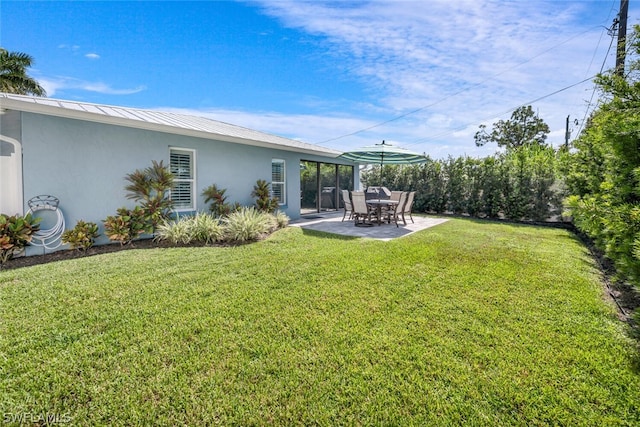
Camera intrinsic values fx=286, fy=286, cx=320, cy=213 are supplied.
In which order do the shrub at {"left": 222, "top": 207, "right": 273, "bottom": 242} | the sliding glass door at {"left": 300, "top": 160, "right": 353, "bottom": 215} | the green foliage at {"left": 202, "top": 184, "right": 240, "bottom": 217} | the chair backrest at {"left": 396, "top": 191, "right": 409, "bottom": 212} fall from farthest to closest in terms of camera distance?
the sliding glass door at {"left": 300, "top": 160, "right": 353, "bottom": 215} → the chair backrest at {"left": 396, "top": 191, "right": 409, "bottom": 212} → the green foliage at {"left": 202, "top": 184, "right": 240, "bottom": 217} → the shrub at {"left": 222, "top": 207, "right": 273, "bottom": 242}

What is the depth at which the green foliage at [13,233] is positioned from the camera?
5.54 meters

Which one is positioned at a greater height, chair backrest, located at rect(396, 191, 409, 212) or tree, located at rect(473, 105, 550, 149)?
tree, located at rect(473, 105, 550, 149)

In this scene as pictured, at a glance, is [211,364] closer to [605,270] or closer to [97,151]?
[97,151]

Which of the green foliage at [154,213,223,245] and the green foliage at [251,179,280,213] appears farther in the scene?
the green foliage at [251,179,280,213]

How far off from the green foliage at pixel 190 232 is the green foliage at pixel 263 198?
2.86 metres

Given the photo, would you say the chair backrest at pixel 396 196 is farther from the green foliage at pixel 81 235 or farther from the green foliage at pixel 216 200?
the green foliage at pixel 81 235

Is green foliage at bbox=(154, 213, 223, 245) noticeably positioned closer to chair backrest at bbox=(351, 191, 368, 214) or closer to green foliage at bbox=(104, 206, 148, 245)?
green foliage at bbox=(104, 206, 148, 245)

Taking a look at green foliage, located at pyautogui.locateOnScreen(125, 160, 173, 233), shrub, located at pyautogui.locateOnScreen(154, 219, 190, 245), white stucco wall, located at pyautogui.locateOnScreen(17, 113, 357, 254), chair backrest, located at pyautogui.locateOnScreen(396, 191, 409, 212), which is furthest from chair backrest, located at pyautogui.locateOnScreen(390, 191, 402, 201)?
green foliage, located at pyautogui.locateOnScreen(125, 160, 173, 233)

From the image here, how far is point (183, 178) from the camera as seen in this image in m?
8.88

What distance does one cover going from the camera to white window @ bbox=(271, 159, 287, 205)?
1185 cm

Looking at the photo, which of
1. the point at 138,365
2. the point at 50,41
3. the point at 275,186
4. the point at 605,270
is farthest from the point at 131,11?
the point at 605,270

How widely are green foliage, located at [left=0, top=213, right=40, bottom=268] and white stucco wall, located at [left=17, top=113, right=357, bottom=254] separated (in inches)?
18.6

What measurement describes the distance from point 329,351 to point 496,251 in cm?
541

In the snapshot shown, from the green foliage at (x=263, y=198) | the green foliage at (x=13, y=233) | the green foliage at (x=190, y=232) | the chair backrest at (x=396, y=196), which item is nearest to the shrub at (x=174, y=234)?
the green foliage at (x=190, y=232)
